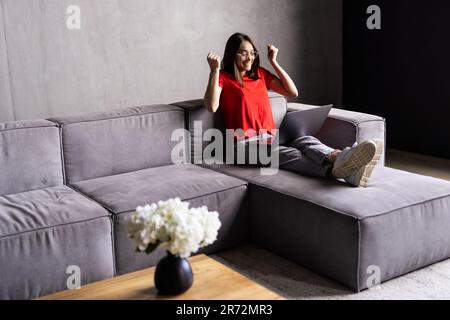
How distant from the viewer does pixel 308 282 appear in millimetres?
→ 2803

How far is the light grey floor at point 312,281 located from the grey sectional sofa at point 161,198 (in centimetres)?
4

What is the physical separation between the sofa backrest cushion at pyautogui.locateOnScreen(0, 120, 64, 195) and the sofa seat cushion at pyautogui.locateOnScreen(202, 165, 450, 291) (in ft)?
3.47

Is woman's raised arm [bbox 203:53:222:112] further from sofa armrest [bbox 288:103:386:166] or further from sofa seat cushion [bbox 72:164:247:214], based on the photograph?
sofa armrest [bbox 288:103:386:166]

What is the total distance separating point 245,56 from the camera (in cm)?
358

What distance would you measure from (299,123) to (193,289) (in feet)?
5.56

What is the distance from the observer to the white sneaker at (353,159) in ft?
9.48

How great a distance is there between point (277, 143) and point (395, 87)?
197cm

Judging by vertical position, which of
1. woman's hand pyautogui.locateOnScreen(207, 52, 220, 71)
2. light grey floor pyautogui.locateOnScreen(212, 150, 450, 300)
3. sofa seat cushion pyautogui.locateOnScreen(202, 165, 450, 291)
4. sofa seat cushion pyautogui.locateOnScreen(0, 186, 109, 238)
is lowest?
light grey floor pyautogui.locateOnScreen(212, 150, 450, 300)

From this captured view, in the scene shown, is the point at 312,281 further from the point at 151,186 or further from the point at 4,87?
the point at 4,87

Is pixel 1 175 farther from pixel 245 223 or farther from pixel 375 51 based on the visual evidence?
pixel 375 51

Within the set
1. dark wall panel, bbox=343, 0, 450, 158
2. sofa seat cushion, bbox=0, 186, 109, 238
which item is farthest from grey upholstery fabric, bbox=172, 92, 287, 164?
dark wall panel, bbox=343, 0, 450, 158

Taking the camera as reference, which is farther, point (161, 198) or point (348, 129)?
point (348, 129)

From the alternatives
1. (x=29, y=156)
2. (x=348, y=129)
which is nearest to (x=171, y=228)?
(x=29, y=156)

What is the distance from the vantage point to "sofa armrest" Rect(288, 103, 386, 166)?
3.62 metres
